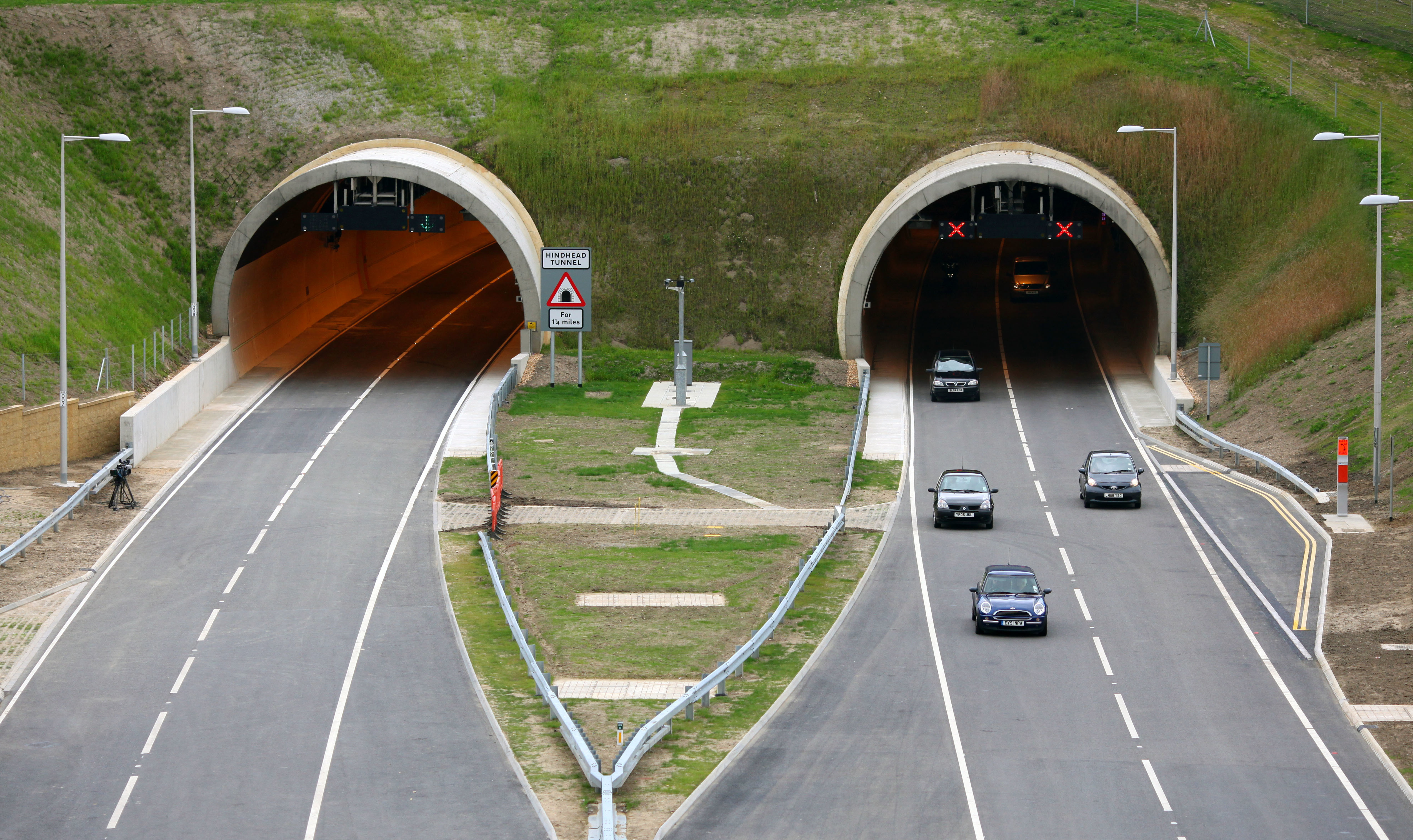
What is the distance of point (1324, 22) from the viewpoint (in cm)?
6925

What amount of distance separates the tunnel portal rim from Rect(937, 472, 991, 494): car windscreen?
851 inches

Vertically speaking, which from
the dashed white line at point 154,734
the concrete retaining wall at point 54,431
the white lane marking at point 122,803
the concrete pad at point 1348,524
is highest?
the concrete retaining wall at point 54,431

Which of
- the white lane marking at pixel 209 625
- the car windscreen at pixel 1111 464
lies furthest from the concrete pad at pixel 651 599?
the car windscreen at pixel 1111 464

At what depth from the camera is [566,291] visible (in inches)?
2080

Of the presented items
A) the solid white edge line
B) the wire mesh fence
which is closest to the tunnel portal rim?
the wire mesh fence

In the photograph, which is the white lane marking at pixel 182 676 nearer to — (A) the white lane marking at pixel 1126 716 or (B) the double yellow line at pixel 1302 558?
(A) the white lane marking at pixel 1126 716

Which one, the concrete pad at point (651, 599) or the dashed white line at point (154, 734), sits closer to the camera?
the dashed white line at point (154, 734)

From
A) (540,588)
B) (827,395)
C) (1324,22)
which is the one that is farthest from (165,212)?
(1324,22)

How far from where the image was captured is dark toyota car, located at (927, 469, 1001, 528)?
3647cm

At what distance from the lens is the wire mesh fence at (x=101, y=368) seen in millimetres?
41844

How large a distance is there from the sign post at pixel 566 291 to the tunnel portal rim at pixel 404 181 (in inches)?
60.4

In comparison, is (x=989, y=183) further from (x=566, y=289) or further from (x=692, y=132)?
(x=566, y=289)

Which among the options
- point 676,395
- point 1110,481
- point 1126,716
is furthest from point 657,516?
point 1126,716

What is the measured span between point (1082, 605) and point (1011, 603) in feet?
8.61
